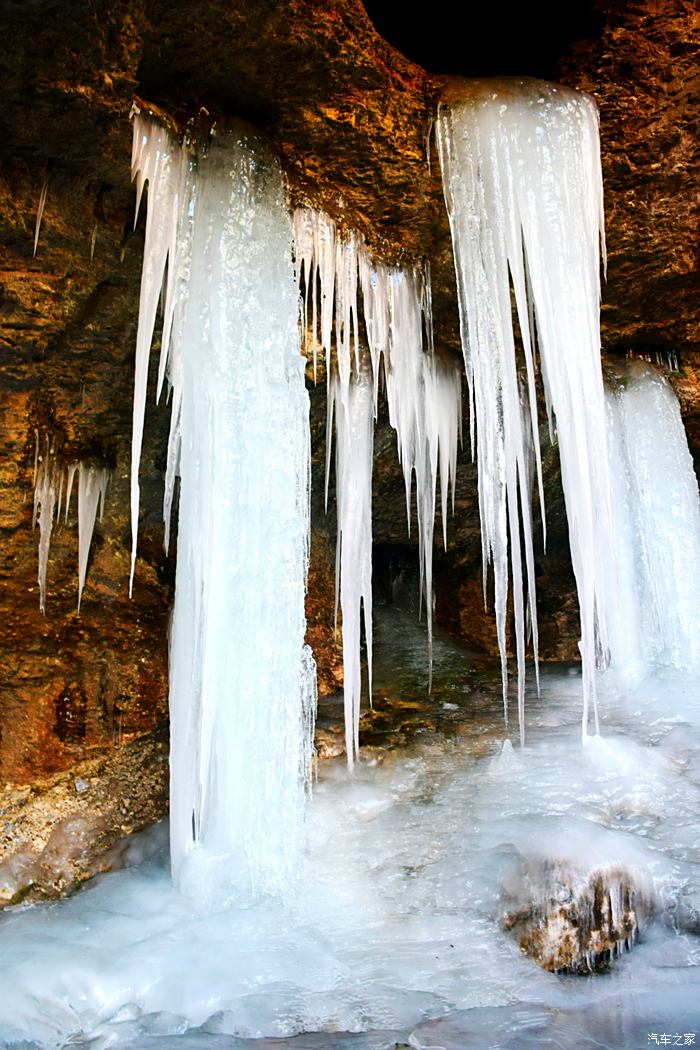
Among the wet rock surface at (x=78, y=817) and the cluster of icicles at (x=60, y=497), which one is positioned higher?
the cluster of icicles at (x=60, y=497)

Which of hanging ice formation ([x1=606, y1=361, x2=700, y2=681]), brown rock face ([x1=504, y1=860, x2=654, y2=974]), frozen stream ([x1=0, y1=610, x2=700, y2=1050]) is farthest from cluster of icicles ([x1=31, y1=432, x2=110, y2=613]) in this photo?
hanging ice formation ([x1=606, y1=361, x2=700, y2=681])

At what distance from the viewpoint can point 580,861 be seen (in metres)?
3.43

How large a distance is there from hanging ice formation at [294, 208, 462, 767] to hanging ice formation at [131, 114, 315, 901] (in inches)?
10.5

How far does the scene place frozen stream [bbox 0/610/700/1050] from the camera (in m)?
2.83

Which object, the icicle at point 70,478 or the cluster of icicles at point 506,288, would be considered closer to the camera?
the cluster of icicles at point 506,288

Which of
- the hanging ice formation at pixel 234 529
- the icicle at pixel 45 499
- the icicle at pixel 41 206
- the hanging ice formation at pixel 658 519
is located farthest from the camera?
the hanging ice formation at pixel 658 519

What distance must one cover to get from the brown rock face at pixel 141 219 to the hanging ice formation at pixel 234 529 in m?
0.27

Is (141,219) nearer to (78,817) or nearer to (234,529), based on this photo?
(234,529)

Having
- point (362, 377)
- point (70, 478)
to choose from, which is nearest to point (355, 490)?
point (362, 377)

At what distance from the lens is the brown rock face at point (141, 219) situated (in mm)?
3281

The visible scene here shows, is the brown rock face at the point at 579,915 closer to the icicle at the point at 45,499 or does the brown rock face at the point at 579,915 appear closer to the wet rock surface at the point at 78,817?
the wet rock surface at the point at 78,817

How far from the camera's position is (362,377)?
4902 millimetres

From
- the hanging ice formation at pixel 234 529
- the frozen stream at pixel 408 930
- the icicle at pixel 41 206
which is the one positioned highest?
the icicle at pixel 41 206

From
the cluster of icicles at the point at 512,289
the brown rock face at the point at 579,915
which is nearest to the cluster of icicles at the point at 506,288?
the cluster of icicles at the point at 512,289
